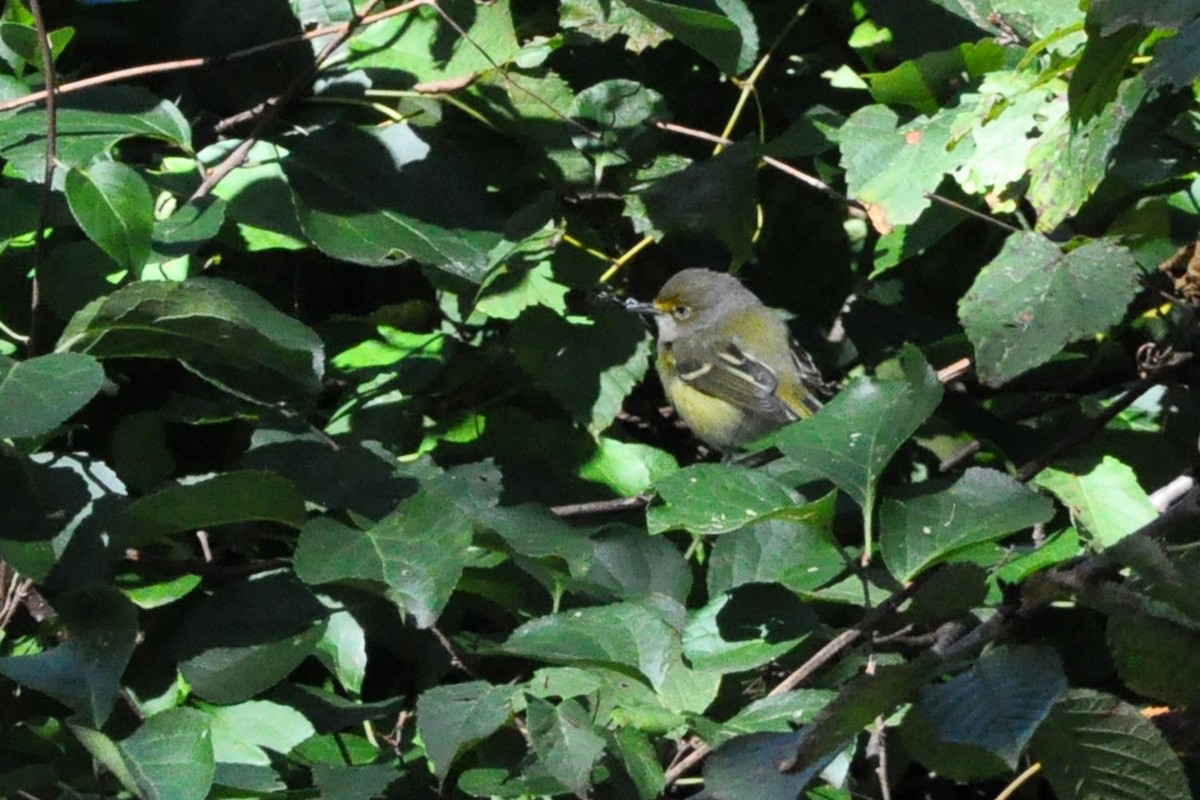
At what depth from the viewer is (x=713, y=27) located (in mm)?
1778

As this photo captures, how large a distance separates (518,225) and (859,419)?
688mm

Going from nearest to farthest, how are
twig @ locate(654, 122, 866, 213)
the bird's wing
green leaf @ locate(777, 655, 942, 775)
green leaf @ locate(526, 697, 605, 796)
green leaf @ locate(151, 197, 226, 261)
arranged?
1. green leaf @ locate(777, 655, 942, 775)
2. green leaf @ locate(526, 697, 605, 796)
3. green leaf @ locate(151, 197, 226, 261)
4. twig @ locate(654, 122, 866, 213)
5. the bird's wing

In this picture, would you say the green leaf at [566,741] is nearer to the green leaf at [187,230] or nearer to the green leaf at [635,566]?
the green leaf at [635,566]

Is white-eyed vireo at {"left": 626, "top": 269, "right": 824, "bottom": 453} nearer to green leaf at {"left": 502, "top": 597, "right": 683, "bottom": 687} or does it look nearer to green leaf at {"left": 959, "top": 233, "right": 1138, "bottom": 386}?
green leaf at {"left": 959, "top": 233, "right": 1138, "bottom": 386}

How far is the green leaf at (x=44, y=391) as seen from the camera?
1.21 metres

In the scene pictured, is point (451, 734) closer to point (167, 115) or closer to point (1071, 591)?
point (1071, 591)

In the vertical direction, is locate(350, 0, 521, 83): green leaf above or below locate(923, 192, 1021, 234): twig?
above

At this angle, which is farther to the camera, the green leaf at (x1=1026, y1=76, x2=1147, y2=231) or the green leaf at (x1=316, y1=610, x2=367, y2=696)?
the green leaf at (x1=1026, y1=76, x2=1147, y2=231)

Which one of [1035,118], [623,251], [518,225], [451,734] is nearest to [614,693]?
[451,734]

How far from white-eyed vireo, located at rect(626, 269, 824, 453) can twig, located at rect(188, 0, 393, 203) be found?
4.43 feet

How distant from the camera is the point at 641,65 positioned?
236 centimetres

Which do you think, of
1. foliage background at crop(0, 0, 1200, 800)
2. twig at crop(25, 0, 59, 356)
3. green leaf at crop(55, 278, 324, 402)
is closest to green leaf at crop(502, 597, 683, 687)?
foliage background at crop(0, 0, 1200, 800)

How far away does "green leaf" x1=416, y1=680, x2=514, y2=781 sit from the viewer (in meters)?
1.20

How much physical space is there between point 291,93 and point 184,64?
139 mm
